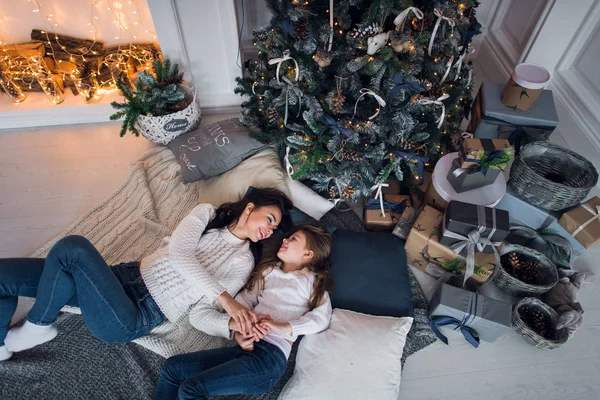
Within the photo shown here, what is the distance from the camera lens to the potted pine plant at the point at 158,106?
197 cm

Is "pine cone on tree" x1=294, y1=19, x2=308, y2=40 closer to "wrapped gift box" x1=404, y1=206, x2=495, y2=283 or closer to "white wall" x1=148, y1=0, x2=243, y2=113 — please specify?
"white wall" x1=148, y1=0, x2=243, y2=113

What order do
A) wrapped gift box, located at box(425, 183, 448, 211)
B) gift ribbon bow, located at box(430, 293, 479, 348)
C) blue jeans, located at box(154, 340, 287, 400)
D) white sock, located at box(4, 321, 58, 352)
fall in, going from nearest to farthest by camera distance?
blue jeans, located at box(154, 340, 287, 400)
white sock, located at box(4, 321, 58, 352)
gift ribbon bow, located at box(430, 293, 479, 348)
wrapped gift box, located at box(425, 183, 448, 211)

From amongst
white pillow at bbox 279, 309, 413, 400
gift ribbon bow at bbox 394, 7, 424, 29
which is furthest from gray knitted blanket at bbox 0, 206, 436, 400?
gift ribbon bow at bbox 394, 7, 424, 29

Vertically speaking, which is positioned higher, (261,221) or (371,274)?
(261,221)

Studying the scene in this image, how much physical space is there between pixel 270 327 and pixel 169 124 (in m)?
1.25

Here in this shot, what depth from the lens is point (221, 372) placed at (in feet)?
→ 4.12

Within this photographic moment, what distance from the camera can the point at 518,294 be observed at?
5.42ft

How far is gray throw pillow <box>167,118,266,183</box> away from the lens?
1911mm

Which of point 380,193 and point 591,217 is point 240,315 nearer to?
point 380,193

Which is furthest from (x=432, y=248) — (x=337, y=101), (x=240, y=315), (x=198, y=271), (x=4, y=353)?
(x=4, y=353)

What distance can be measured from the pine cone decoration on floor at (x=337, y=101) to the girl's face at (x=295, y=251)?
511mm

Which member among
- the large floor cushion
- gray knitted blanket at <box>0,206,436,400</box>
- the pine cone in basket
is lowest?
gray knitted blanket at <box>0,206,436,400</box>

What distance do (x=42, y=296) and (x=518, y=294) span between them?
1829mm

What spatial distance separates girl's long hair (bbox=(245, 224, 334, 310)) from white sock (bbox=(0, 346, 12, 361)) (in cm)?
89
